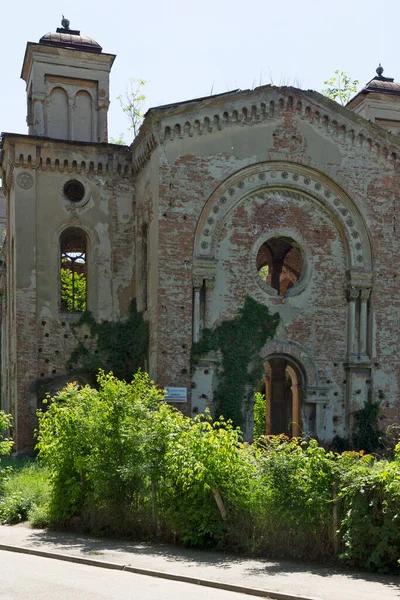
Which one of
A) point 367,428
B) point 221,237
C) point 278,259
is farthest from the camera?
point 278,259

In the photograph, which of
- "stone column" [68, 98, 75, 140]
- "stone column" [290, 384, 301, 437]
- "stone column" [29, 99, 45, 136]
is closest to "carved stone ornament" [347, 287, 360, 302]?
"stone column" [290, 384, 301, 437]

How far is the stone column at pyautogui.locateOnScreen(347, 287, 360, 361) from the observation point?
23.2 m

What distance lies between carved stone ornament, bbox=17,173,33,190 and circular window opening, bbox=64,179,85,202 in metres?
1.09

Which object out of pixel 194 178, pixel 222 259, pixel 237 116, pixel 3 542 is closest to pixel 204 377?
pixel 222 259

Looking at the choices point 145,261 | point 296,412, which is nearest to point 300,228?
point 145,261

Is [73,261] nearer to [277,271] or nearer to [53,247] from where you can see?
[53,247]

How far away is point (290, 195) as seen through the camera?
23469 mm

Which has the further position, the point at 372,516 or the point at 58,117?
the point at 58,117

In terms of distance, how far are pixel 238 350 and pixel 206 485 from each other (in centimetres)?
1027

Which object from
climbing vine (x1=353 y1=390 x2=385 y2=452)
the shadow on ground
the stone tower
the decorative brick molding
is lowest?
the shadow on ground

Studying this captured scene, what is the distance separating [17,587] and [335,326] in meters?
15.3

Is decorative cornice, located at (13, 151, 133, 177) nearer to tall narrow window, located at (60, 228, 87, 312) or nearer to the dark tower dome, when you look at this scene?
tall narrow window, located at (60, 228, 87, 312)

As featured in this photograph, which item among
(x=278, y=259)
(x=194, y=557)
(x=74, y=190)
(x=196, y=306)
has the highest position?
(x=74, y=190)

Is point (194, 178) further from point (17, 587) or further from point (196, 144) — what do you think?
point (17, 587)
